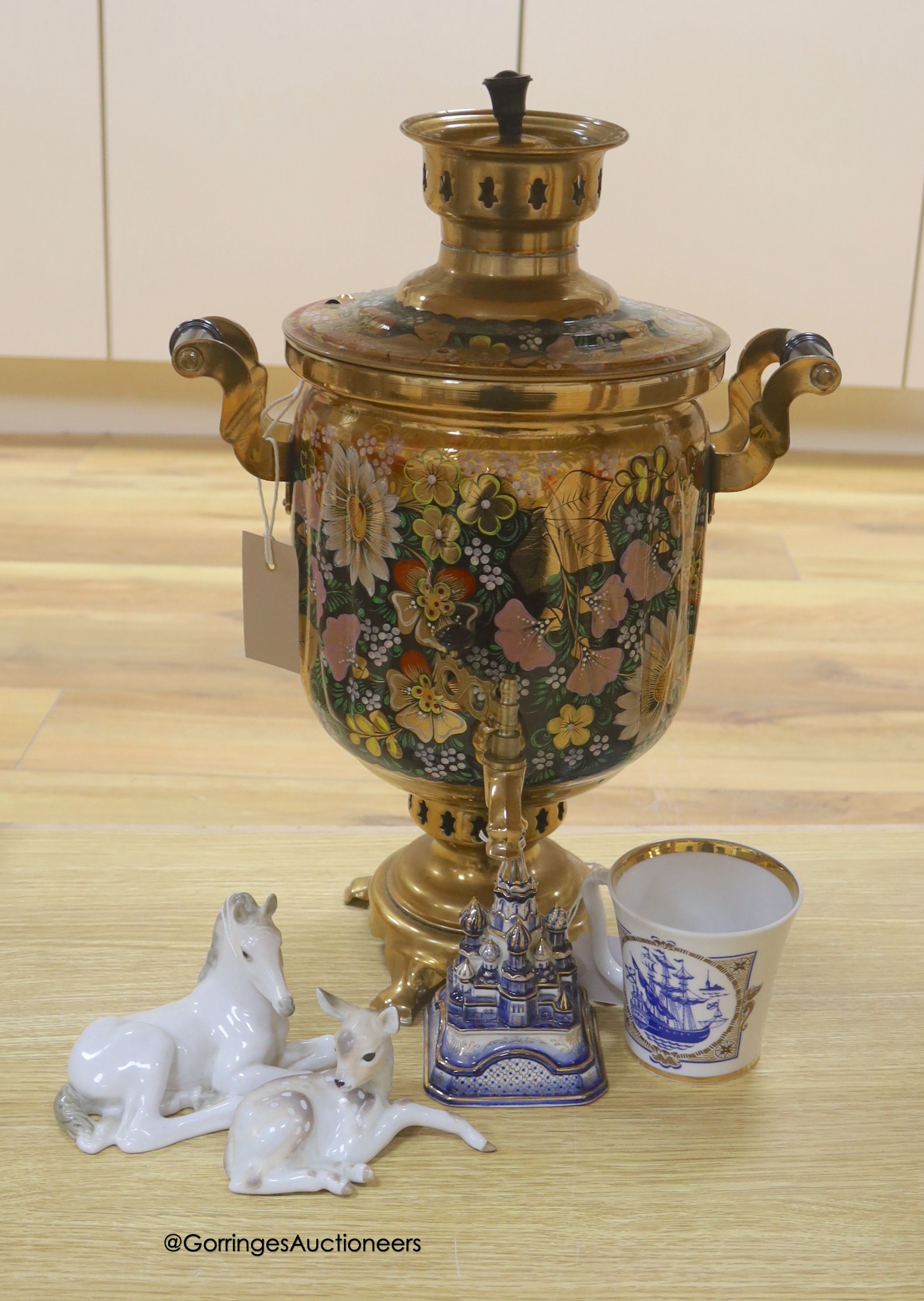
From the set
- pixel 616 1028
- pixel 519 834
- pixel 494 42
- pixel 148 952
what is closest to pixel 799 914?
pixel 616 1028

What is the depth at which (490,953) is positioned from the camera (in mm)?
684

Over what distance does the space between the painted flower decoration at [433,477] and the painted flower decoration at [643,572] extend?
0.09 m

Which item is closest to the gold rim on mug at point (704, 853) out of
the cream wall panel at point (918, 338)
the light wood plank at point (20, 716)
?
the light wood plank at point (20, 716)

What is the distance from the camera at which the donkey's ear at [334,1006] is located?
652mm

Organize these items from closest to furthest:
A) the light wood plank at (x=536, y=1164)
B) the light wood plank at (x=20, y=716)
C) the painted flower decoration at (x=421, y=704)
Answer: the light wood plank at (x=536, y=1164), the painted flower decoration at (x=421, y=704), the light wood plank at (x=20, y=716)

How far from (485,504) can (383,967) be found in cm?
31

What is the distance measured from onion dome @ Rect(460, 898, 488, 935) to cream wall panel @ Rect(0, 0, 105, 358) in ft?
5.79

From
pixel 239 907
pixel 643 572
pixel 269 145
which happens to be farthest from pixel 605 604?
pixel 269 145

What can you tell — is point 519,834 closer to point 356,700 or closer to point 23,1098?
point 356,700

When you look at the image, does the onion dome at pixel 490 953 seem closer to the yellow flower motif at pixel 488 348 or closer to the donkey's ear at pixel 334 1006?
the donkey's ear at pixel 334 1006

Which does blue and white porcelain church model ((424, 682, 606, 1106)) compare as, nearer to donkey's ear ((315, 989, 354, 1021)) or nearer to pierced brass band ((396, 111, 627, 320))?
donkey's ear ((315, 989, 354, 1021))

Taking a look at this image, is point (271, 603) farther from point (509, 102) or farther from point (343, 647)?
point (509, 102)

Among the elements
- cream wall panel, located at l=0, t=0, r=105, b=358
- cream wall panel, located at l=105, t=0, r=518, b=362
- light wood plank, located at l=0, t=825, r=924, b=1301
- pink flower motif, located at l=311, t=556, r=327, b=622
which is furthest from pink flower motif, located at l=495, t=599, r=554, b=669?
cream wall panel, located at l=0, t=0, r=105, b=358

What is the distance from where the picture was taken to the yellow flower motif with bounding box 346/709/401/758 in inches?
28.9
